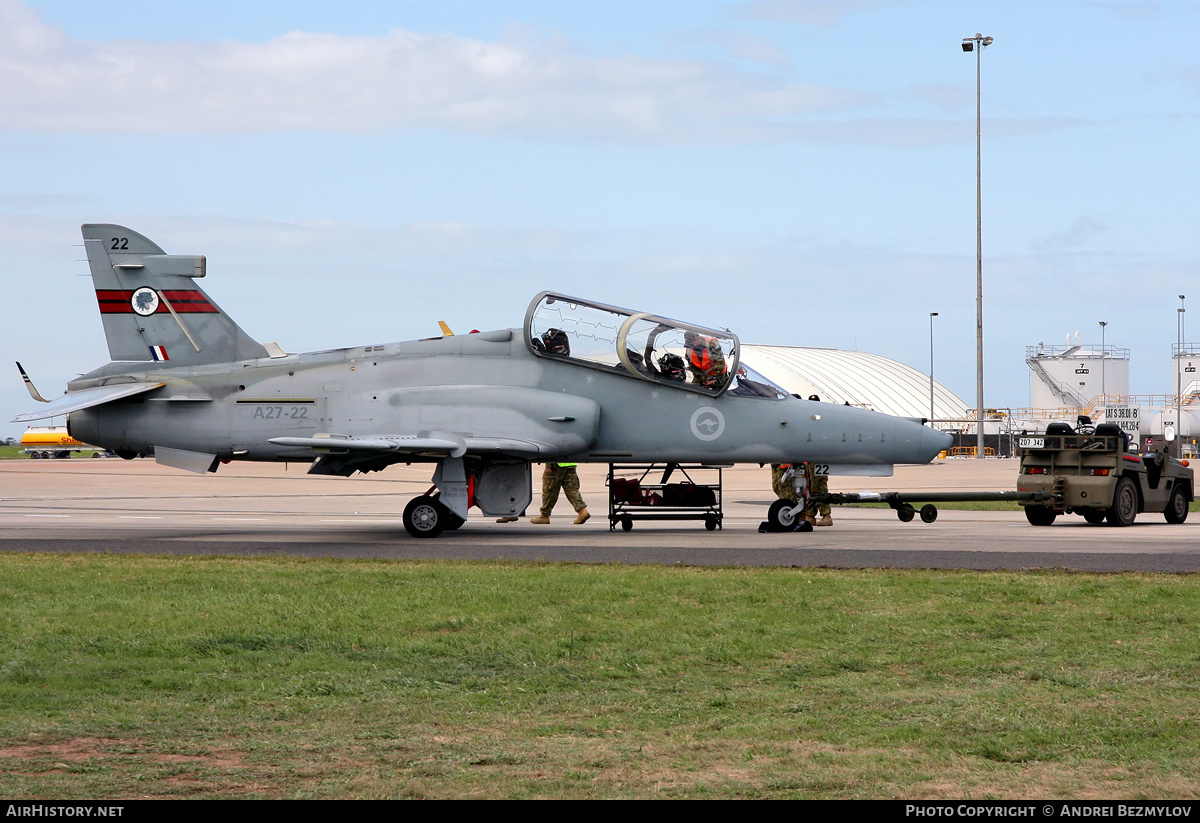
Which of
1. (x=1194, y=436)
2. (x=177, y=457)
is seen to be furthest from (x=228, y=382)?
(x=1194, y=436)

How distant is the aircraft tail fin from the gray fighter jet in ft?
1.57

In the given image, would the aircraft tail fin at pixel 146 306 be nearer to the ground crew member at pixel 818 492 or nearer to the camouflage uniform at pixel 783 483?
the camouflage uniform at pixel 783 483

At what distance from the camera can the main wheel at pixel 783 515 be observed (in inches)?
734

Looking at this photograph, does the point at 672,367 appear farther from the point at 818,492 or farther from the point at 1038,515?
the point at 1038,515

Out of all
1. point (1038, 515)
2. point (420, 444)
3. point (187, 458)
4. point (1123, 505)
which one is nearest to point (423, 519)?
point (420, 444)

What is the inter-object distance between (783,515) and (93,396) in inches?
421

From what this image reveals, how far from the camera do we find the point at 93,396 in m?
17.8

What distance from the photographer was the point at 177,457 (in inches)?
713

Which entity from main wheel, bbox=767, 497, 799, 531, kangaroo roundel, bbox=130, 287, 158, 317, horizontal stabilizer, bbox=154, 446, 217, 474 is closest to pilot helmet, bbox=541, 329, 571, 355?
main wheel, bbox=767, 497, 799, 531

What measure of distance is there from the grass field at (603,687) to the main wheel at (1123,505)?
9622 millimetres

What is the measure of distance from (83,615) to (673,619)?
15.1ft

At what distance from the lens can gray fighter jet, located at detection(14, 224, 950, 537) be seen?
17859 millimetres
